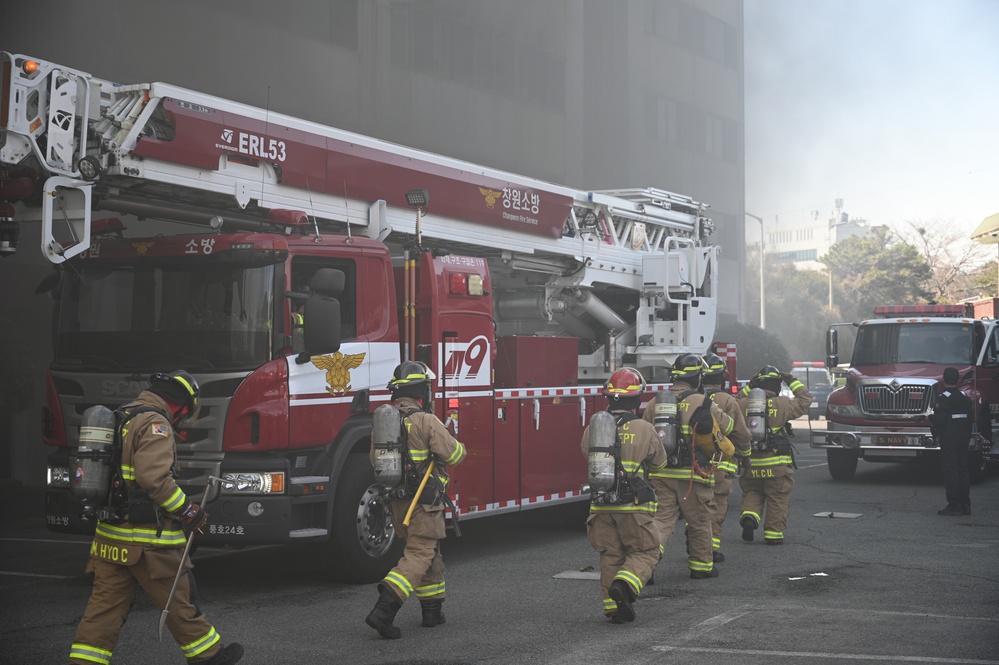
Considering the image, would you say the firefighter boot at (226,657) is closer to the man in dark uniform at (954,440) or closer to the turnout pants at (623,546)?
the turnout pants at (623,546)

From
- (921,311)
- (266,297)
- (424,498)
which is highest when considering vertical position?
(921,311)

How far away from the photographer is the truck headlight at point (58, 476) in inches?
316

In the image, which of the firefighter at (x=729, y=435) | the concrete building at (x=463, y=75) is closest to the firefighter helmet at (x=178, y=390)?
the concrete building at (x=463, y=75)

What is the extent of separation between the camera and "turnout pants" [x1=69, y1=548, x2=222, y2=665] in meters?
5.32

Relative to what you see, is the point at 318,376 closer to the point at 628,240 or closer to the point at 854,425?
the point at 628,240

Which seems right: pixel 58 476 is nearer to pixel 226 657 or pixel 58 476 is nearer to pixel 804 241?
pixel 226 657

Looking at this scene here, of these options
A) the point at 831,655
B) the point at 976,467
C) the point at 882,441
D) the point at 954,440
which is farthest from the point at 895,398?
the point at 831,655

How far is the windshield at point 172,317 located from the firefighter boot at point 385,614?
6.66ft

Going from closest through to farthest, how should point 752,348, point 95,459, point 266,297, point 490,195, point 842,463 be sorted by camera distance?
point 95,459
point 266,297
point 490,195
point 842,463
point 752,348

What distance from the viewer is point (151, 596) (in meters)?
5.41

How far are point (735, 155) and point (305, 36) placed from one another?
22.5 meters

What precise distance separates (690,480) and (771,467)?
8.26 ft

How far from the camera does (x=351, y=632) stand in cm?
696

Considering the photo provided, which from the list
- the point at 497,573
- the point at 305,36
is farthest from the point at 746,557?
the point at 305,36
